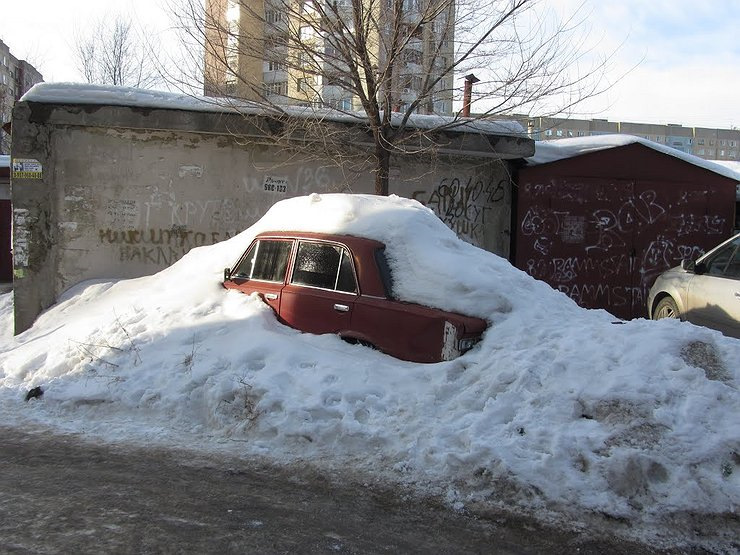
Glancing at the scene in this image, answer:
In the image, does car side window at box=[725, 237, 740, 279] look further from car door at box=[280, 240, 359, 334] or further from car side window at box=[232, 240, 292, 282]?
car side window at box=[232, 240, 292, 282]

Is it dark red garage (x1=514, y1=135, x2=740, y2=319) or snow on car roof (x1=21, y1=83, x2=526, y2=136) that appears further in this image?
dark red garage (x1=514, y1=135, x2=740, y2=319)

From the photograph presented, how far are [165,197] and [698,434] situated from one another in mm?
8406

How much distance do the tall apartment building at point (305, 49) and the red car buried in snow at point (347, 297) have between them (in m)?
3.52

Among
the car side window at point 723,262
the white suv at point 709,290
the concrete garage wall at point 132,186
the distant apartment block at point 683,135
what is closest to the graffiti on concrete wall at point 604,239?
the concrete garage wall at point 132,186

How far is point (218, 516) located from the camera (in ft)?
11.6

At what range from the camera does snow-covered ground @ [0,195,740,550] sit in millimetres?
3723

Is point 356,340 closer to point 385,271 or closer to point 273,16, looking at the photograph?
point 385,271

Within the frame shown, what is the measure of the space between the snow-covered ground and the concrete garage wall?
3245mm

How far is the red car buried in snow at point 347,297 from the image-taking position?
507 cm

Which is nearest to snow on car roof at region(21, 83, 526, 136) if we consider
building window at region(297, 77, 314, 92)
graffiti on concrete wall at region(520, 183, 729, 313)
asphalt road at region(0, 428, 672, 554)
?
building window at region(297, 77, 314, 92)

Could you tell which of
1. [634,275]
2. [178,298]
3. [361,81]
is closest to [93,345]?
[178,298]

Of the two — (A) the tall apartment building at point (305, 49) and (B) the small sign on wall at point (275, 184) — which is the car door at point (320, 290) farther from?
(B) the small sign on wall at point (275, 184)

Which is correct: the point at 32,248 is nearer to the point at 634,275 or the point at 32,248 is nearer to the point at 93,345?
the point at 93,345

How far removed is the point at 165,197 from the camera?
991 centimetres
